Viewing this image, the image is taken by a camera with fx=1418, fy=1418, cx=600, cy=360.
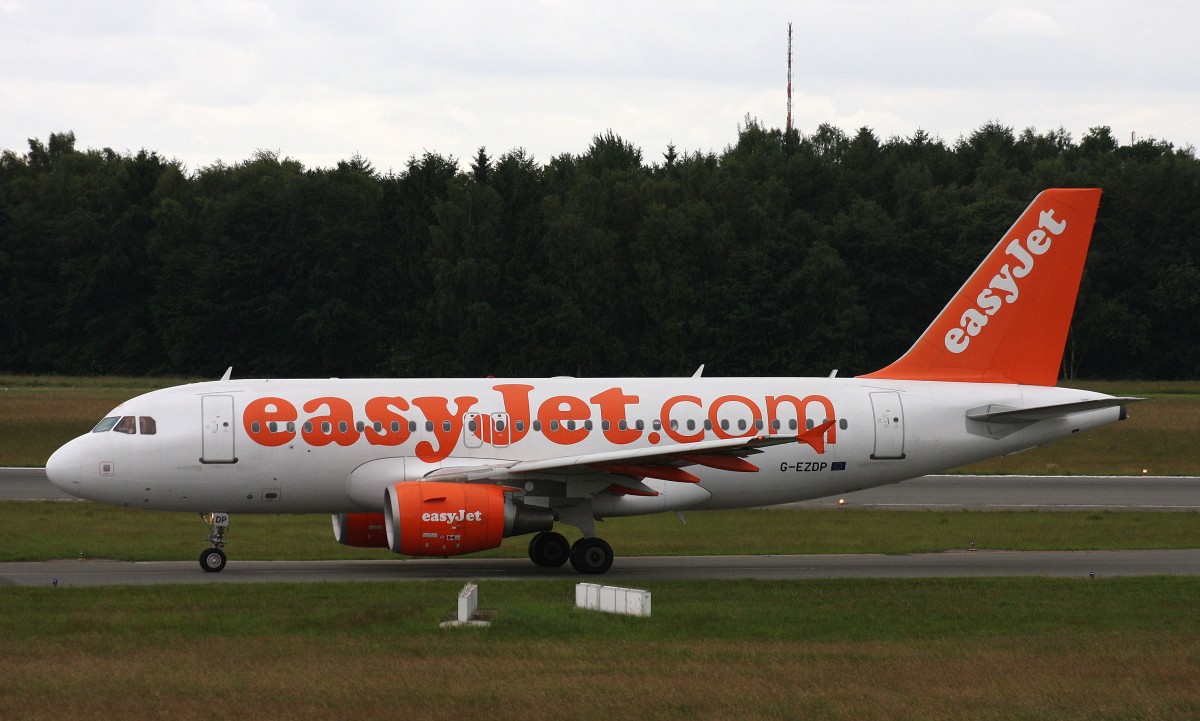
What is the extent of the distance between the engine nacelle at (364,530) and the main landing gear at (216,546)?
2147mm

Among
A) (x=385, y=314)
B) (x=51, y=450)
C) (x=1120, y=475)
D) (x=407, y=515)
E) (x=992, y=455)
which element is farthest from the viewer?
(x=385, y=314)

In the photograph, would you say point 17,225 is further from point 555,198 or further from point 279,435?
point 279,435

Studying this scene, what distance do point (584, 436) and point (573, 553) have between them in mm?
2290

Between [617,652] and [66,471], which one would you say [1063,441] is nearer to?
[66,471]

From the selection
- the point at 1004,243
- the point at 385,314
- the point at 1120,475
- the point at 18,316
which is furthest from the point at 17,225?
the point at 1004,243

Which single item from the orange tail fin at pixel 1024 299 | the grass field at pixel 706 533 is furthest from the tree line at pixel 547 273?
the orange tail fin at pixel 1024 299

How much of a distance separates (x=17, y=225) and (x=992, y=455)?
3154 inches

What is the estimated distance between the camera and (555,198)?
87.7m

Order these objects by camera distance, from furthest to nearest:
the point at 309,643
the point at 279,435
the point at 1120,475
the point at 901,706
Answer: the point at 1120,475, the point at 279,435, the point at 309,643, the point at 901,706

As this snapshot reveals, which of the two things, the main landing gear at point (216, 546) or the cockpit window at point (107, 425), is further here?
the cockpit window at point (107, 425)

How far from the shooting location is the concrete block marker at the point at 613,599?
20.6m

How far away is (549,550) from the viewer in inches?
1059

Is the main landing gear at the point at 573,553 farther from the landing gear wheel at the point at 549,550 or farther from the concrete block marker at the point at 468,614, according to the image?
the concrete block marker at the point at 468,614

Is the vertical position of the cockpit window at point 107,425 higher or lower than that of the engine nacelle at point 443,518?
higher
